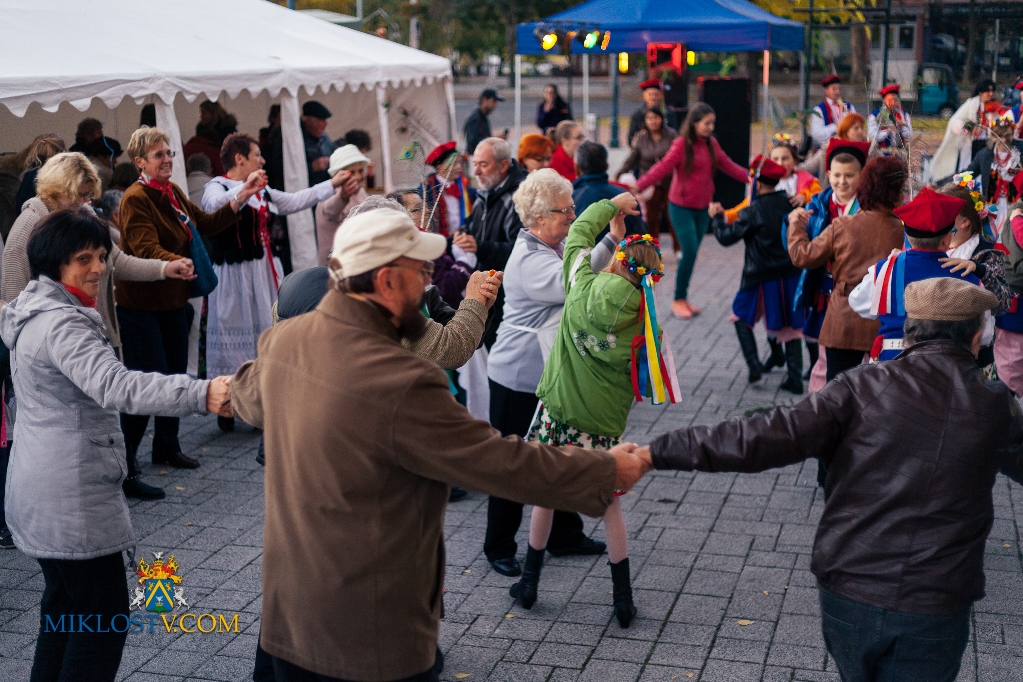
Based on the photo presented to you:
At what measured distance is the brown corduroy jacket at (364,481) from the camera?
8.15ft

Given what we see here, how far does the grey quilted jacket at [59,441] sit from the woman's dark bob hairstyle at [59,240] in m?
0.06

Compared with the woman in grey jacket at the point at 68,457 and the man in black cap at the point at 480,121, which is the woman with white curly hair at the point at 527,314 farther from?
the man in black cap at the point at 480,121

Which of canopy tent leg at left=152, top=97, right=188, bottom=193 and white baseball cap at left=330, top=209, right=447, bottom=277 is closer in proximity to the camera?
white baseball cap at left=330, top=209, right=447, bottom=277

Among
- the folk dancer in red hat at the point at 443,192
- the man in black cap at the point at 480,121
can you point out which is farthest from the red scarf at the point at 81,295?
the man in black cap at the point at 480,121

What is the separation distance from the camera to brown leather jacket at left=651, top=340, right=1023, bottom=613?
2.87m

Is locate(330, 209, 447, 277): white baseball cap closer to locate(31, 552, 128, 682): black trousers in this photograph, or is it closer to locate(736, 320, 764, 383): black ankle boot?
locate(31, 552, 128, 682): black trousers

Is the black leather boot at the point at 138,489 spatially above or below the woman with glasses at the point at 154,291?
below

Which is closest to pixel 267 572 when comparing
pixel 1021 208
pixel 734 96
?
pixel 1021 208

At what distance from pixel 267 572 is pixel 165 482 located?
4.14m

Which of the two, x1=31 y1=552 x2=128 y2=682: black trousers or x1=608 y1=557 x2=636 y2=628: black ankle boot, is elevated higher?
x1=31 y1=552 x2=128 y2=682: black trousers

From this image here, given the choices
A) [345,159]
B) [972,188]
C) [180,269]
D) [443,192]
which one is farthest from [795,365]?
[180,269]

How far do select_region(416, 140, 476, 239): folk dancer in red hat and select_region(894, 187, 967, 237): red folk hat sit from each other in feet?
8.62

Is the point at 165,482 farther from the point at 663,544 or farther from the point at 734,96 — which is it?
the point at 734,96

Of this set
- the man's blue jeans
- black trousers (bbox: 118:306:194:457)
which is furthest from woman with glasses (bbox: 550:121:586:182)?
the man's blue jeans
